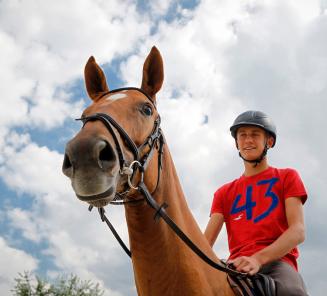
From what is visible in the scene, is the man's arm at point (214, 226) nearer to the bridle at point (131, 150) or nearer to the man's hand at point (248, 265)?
the man's hand at point (248, 265)

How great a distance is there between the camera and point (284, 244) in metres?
4.30

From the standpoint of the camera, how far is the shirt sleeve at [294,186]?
4730mm

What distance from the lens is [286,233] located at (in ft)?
14.4

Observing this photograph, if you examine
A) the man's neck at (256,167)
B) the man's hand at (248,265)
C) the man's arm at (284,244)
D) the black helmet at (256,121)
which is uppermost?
the black helmet at (256,121)

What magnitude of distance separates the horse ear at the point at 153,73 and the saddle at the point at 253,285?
7.37 ft

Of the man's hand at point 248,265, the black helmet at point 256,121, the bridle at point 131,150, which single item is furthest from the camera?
the black helmet at point 256,121

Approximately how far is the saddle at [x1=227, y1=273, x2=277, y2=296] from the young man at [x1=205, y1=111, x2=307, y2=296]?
102mm

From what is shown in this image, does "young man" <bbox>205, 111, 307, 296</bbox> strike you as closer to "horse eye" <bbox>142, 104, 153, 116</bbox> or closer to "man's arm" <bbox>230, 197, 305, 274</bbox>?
"man's arm" <bbox>230, 197, 305, 274</bbox>

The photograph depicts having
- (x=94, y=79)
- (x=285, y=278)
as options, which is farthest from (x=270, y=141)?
(x=94, y=79)

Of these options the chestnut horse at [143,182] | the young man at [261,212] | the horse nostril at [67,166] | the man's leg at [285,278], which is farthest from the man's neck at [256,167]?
the horse nostril at [67,166]

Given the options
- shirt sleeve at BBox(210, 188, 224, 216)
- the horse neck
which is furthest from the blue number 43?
the horse neck

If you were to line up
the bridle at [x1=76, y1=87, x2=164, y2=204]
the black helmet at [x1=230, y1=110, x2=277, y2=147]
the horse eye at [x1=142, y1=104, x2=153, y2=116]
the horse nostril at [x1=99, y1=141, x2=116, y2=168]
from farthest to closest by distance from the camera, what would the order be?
the black helmet at [x1=230, y1=110, x2=277, y2=147] < the horse eye at [x1=142, y1=104, x2=153, y2=116] < the bridle at [x1=76, y1=87, x2=164, y2=204] < the horse nostril at [x1=99, y1=141, x2=116, y2=168]

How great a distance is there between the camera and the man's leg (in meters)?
4.12

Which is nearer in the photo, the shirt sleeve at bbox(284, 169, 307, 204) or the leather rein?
the leather rein
